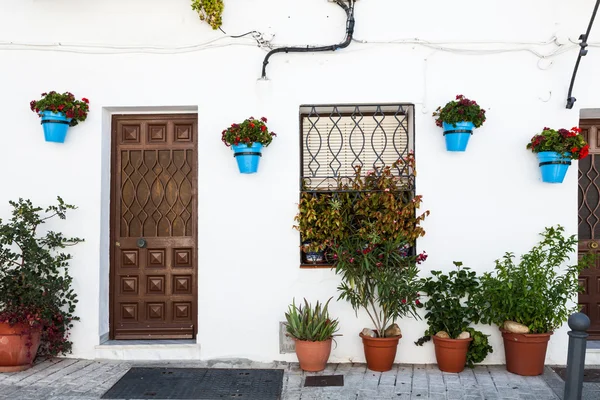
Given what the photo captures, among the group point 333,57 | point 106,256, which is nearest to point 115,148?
point 106,256

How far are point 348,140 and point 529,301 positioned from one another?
7.83 feet

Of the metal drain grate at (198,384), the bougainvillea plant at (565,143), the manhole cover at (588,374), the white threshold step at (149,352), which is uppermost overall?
the bougainvillea plant at (565,143)

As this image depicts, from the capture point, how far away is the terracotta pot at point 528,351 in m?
4.93

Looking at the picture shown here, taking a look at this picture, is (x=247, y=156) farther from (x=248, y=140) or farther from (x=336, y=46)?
(x=336, y=46)

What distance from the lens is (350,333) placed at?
17.8 ft

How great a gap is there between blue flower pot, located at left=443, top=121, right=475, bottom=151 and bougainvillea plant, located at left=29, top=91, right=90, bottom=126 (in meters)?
3.69

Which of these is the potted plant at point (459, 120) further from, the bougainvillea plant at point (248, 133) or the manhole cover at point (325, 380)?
the manhole cover at point (325, 380)

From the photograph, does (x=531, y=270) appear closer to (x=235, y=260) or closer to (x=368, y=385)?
(x=368, y=385)

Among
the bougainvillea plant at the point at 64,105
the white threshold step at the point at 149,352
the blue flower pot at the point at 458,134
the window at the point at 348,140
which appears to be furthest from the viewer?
the window at the point at 348,140

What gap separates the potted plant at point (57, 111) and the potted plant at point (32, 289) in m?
0.71

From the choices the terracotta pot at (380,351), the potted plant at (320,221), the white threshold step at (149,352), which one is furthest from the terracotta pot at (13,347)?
the terracotta pot at (380,351)

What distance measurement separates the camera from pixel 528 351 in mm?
4953

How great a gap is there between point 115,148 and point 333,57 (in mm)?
2572

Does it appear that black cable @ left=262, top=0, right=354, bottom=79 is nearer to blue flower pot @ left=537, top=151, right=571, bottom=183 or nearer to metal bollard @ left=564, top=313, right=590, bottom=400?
blue flower pot @ left=537, top=151, right=571, bottom=183
